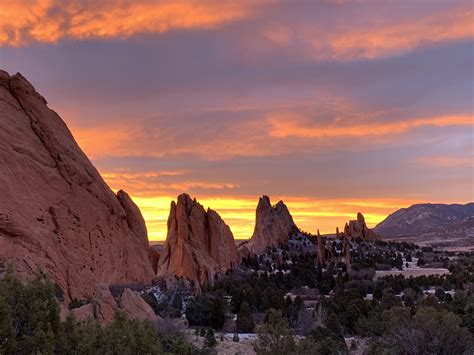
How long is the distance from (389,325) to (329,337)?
403 centimetres

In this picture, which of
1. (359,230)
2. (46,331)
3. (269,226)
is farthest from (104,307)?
(359,230)

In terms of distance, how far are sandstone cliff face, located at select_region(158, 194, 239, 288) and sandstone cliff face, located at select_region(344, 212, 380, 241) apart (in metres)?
50.0

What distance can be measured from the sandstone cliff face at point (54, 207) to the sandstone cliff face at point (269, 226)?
2691 inches

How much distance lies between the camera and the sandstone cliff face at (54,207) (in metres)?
32.1

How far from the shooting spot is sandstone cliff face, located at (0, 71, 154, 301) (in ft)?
105

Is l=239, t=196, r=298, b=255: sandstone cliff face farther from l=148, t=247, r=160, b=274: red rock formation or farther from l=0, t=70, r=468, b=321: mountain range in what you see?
l=0, t=70, r=468, b=321: mountain range

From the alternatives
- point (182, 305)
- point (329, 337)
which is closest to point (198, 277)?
point (182, 305)

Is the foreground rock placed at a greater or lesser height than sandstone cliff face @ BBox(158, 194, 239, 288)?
lesser

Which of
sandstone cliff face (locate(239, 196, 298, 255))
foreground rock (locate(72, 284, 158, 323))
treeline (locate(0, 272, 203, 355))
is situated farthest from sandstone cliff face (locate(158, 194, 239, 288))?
treeline (locate(0, 272, 203, 355))

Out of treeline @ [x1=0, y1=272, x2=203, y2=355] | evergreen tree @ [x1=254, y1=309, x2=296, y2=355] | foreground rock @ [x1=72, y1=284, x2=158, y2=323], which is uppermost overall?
treeline @ [x1=0, y1=272, x2=203, y2=355]

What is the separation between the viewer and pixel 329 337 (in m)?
31.5

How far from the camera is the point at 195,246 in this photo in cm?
6856

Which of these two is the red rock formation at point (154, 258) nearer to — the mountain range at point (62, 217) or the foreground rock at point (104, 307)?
the mountain range at point (62, 217)

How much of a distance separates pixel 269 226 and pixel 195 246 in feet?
155
